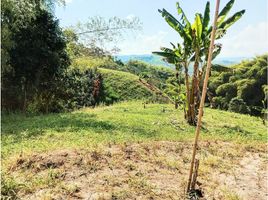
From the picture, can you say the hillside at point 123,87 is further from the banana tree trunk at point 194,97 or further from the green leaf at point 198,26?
the green leaf at point 198,26

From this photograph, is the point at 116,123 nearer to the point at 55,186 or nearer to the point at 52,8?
the point at 55,186

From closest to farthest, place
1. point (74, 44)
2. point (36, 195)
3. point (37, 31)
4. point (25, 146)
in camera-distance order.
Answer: point (36, 195), point (25, 146), point (37, 31), point (74, 44)

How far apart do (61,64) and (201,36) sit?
616 cm

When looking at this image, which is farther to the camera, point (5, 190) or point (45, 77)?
point (45, 77)

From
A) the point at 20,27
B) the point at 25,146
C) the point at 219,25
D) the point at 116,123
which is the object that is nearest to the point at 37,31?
the point at 20,27

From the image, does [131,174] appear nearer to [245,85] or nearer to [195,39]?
[195,39]

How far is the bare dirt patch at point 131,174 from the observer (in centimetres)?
399

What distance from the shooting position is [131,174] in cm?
449

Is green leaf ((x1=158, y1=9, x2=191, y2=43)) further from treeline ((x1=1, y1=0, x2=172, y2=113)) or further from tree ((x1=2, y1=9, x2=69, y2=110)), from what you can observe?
tree ((x1=2, y1=9, x2=69, y2=110))

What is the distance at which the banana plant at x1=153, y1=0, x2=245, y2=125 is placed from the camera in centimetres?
874

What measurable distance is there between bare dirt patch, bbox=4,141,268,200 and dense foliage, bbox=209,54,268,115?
17690mm

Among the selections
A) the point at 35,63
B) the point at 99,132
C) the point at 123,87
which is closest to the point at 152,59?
the point at 123,87

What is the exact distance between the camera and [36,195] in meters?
3.89

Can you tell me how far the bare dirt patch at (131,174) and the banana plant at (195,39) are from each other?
350cm
